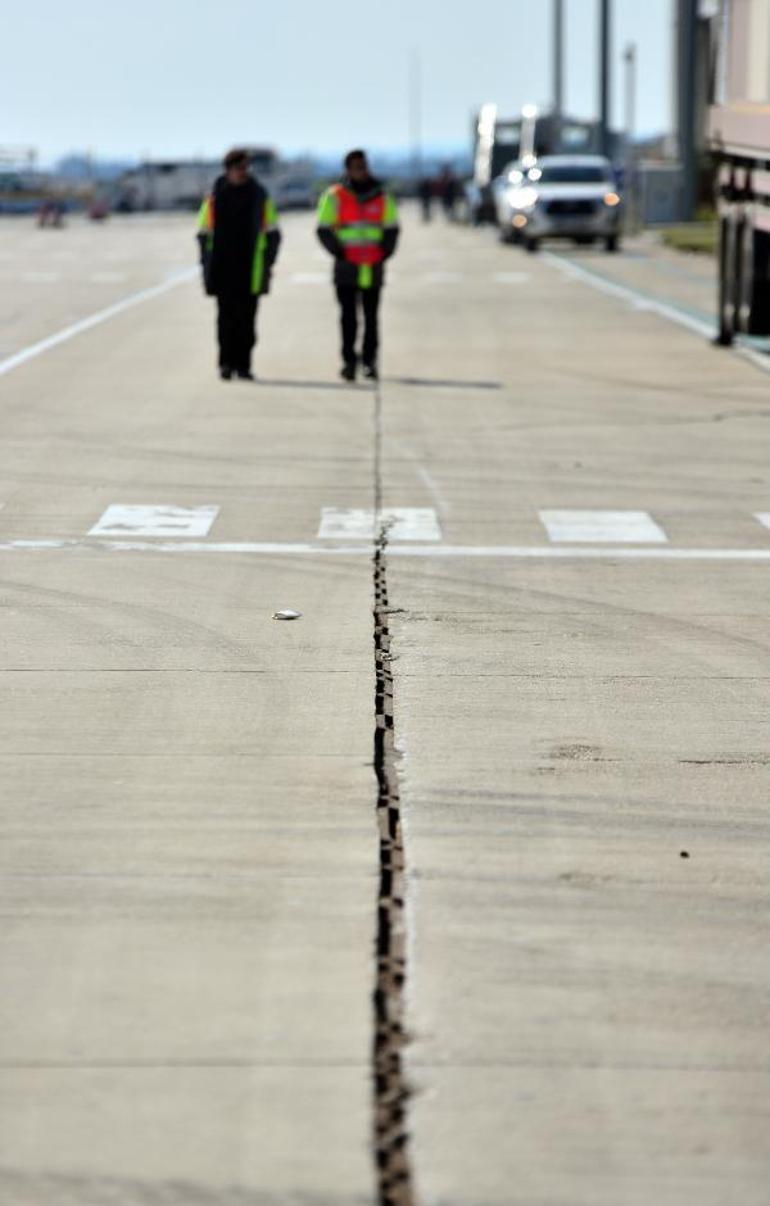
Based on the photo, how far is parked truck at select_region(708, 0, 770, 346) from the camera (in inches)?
851

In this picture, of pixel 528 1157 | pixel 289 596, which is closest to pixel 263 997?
pixel 528 1157

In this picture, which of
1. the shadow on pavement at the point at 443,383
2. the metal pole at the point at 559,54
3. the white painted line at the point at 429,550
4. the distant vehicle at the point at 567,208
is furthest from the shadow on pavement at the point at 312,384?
the metal pole at the point at 559,54

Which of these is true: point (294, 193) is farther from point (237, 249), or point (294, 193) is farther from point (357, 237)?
point (237, 249)

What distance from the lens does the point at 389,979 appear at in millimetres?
5562

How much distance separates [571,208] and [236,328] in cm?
2946

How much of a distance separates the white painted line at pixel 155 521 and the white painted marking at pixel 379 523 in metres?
0.57

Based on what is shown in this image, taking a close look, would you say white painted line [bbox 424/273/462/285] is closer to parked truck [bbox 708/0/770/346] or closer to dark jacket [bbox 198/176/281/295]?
parked truck [bbox 708/0/770/346]

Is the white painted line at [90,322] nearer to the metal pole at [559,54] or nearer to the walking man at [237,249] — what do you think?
the walking man at [237,249]

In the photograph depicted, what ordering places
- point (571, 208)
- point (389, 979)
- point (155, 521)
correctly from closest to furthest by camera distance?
1. point (389, 979)
2. point (155, 521)
3. point (571, 208)

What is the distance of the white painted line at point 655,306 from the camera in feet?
77.7

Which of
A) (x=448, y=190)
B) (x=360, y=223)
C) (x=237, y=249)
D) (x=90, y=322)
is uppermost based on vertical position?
(x=360, y=223)

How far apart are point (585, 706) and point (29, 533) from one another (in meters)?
4.32

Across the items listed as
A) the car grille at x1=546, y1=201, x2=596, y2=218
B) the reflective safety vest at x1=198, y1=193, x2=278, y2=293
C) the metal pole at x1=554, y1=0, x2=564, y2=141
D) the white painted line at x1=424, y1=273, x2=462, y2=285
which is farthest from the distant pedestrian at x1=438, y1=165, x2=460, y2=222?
the reflective safety vest at x1=198, y1=193, x2=278, y2=293

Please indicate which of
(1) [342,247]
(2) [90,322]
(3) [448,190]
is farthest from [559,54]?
(1) [342,247]
